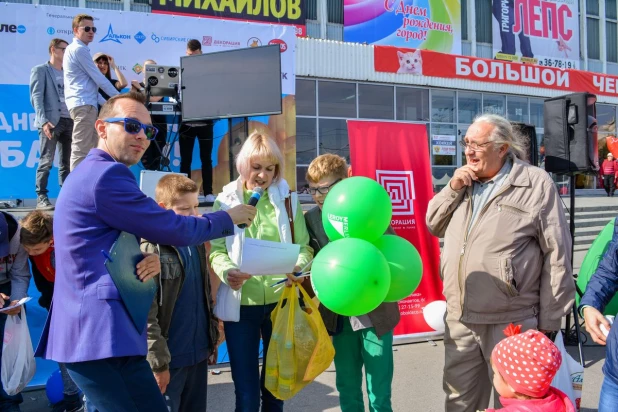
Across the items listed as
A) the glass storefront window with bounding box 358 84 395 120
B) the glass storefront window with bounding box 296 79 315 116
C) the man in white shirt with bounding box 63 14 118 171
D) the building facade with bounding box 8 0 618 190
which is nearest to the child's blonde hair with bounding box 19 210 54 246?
the man in white shirt with bounding box 63 14 118 171

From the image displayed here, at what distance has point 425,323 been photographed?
5.17m

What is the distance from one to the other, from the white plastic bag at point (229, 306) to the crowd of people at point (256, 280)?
4 cm

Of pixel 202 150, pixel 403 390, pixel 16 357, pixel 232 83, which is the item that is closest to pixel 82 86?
pixel 232 83

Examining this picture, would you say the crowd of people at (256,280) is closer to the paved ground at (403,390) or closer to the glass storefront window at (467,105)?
the paved ground at (403,390)

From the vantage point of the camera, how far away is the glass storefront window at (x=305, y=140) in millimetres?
14969

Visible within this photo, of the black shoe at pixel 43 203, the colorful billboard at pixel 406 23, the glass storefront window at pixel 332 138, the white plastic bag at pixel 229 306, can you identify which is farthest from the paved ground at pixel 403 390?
the colorful billboard at pixel 406 23

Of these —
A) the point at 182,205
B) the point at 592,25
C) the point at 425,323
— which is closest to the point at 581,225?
the point at 425,323

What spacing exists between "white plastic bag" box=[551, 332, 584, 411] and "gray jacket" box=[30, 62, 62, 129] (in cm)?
583

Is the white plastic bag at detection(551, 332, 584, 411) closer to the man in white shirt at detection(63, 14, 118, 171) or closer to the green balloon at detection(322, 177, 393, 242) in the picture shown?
the green balloon at detection(322, 177, 393, 242)

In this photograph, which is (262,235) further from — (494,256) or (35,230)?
(35,230)

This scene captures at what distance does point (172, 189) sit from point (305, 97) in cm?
1260

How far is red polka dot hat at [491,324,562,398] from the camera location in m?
1.83

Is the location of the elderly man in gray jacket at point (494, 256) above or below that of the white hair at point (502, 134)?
below

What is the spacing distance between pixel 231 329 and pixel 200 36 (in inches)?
228
